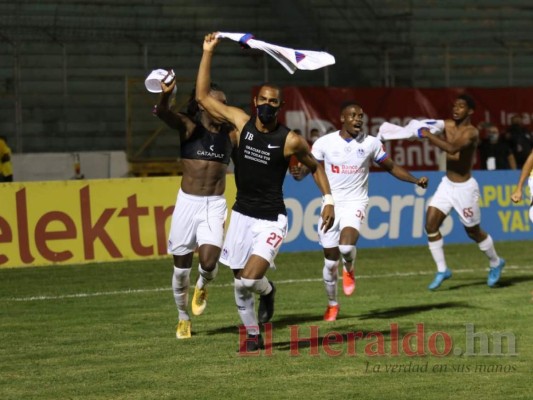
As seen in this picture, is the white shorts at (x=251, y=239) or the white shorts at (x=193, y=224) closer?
the white shorts at (x=251, y=239)

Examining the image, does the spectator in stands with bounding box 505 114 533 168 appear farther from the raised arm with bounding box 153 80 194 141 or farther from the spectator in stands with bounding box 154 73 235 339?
the raised arm with bounding box 153 80 194 141

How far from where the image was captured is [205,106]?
39.9 ft

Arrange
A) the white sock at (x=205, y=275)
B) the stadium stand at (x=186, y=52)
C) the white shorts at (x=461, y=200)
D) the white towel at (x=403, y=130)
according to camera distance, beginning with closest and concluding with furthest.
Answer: the white sock at (x=205, y=275), the white towel at (x=403, y=130), the white shorts at (x=461, y=200), the stadium stand at (x=186, y=52)

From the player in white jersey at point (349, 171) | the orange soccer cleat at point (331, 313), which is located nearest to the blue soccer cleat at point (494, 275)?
the player in white jersey at point (349, 171)

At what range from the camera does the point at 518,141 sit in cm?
2969

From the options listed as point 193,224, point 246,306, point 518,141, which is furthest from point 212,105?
point 518,141

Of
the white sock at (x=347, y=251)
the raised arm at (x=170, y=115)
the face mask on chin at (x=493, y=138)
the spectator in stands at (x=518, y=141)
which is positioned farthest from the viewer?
the spectator in stands at (x=518, y=141)

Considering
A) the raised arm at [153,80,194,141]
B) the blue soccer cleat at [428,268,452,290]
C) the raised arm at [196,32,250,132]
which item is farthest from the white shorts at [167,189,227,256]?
the blue soccer cleat at [428,268,452,290]

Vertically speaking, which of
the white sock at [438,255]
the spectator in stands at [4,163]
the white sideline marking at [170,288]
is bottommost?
the white sideline marking at [170,288]

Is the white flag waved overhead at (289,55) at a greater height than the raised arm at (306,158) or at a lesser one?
greater

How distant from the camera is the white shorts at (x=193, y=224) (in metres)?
13.4

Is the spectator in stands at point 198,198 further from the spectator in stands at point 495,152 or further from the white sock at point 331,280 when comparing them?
the spectator in stands at point 495,152

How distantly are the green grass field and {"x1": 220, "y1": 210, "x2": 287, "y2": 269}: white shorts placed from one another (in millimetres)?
924

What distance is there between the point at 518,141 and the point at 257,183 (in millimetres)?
18618
